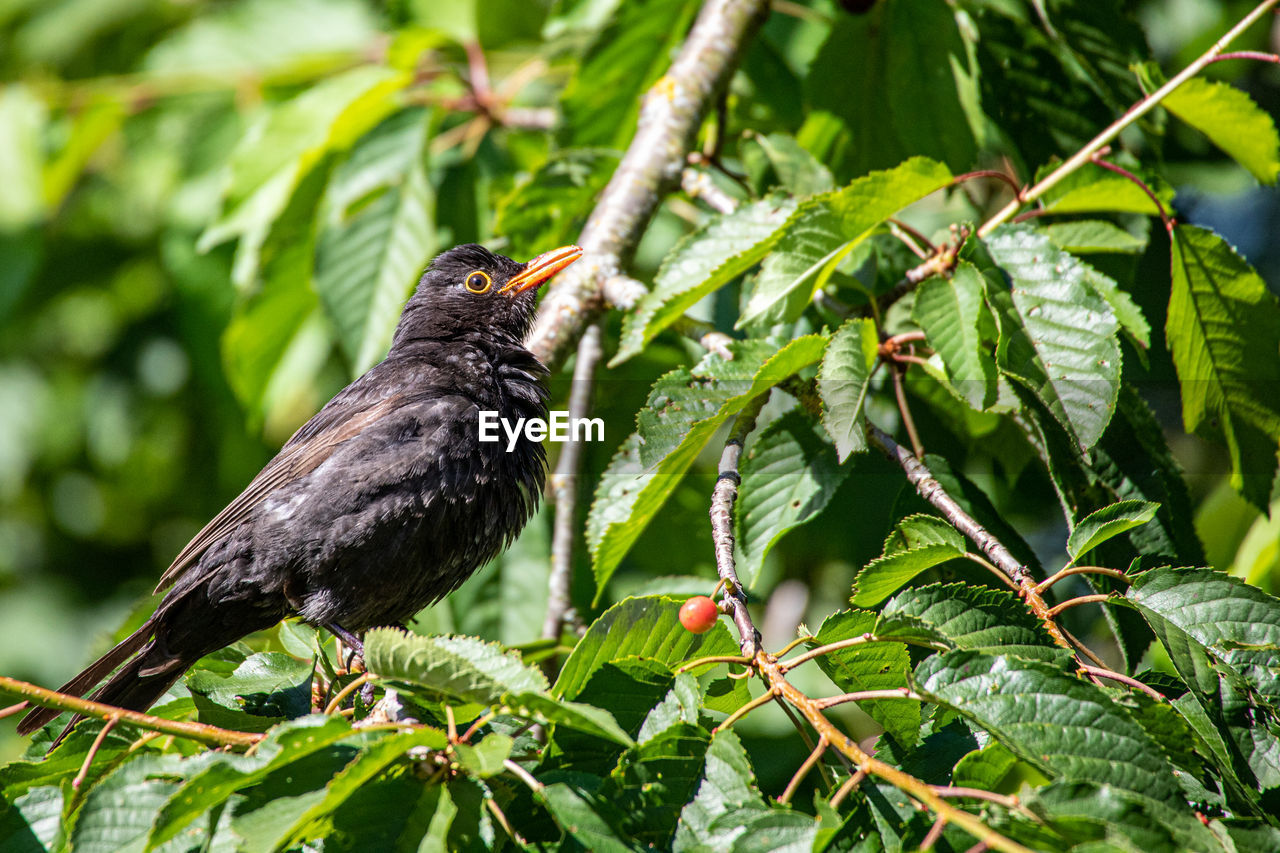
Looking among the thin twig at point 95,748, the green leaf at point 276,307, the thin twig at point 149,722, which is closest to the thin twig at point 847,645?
the thin twig at point 149,722

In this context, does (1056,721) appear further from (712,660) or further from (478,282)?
(478,282)

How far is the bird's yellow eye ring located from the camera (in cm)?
378

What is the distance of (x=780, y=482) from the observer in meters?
2.72

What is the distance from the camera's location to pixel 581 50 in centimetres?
411

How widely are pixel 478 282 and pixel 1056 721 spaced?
2.73 m

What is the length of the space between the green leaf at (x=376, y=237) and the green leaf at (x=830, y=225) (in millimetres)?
1808

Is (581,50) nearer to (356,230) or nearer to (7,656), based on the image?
(356,230)

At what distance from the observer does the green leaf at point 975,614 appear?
188 centimetres

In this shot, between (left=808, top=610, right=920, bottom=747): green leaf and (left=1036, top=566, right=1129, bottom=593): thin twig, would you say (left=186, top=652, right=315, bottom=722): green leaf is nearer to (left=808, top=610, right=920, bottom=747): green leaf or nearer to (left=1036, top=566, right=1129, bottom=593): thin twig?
(left=808, top=610, right=920, bottom=747): green leaf

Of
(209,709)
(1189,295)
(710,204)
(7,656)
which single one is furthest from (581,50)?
(7,656)

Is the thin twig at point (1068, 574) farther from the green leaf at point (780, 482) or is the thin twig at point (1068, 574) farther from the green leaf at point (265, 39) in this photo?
the green leaf at point (265, 39)

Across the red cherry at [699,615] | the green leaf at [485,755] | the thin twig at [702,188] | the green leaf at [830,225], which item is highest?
the green leaf at [830,225]

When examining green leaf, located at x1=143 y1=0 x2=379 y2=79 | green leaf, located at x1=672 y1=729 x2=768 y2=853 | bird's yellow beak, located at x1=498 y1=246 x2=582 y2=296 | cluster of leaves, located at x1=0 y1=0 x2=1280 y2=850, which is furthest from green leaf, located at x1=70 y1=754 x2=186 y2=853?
green leaf, located at x1=143 y1=0 x2=379 y2=79

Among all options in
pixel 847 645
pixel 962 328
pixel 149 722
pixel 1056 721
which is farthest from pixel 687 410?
pixel 149 722
